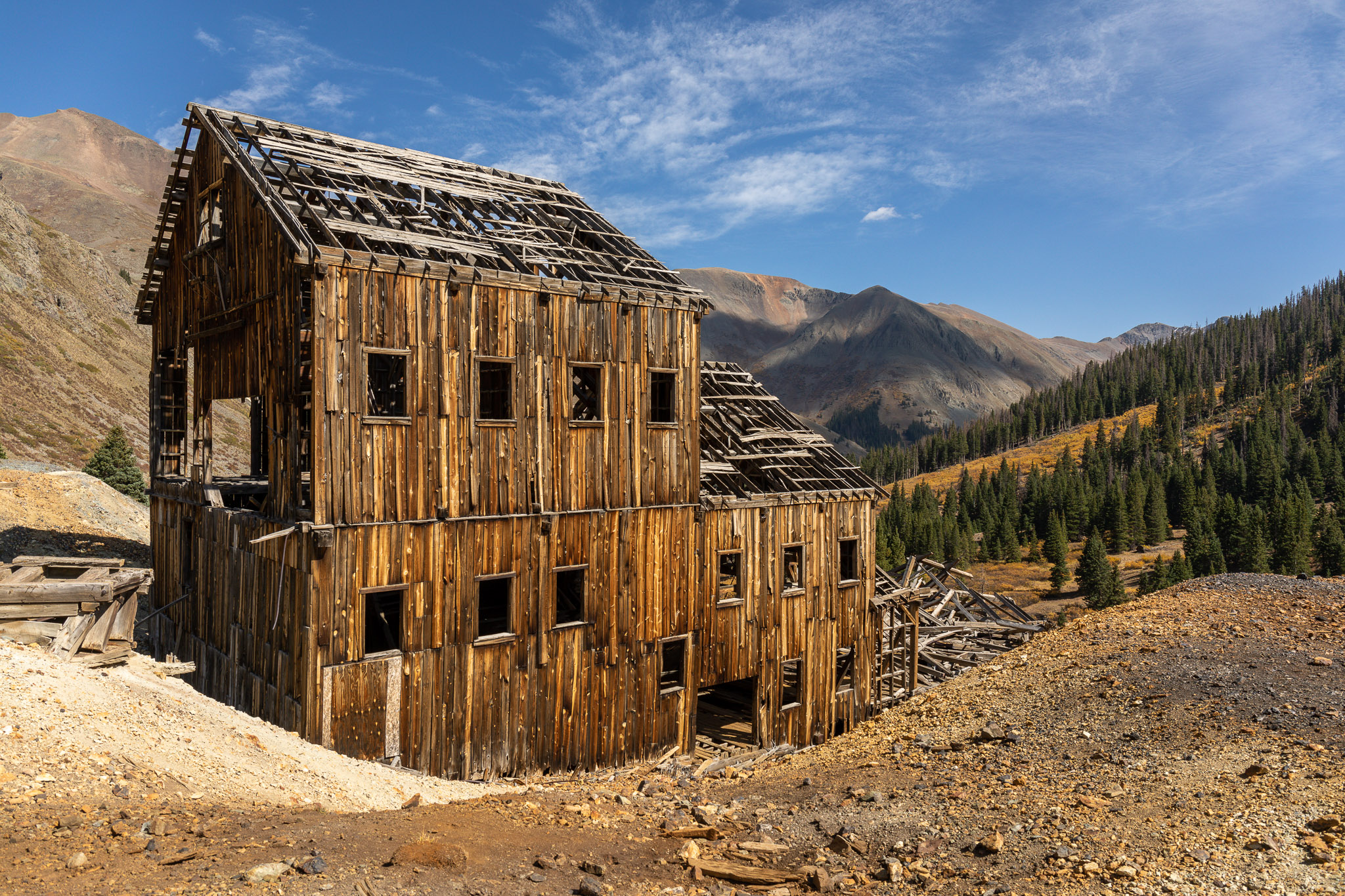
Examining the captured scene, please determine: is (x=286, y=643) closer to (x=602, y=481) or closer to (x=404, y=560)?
(x=404, y=560)

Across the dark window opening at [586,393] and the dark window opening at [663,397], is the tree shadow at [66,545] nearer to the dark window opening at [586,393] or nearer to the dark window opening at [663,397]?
the dark window opening at [586,393]

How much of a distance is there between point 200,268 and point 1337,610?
3027cm

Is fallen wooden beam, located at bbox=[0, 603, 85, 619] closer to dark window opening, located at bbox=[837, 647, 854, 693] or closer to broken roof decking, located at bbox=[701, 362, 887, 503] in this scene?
broken roof decking, located at bbox=[701, 362, 887, 503]

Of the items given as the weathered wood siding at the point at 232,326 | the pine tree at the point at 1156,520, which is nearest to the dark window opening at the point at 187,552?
the weathered wood siding at the point at 232,326

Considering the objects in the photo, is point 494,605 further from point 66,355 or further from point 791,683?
point 66,355

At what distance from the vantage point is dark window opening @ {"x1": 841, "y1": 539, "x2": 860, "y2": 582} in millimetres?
25578

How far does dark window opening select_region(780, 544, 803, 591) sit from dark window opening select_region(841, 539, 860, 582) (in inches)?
66.0

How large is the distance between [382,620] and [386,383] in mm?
8317

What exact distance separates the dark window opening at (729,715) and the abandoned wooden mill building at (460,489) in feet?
0.61

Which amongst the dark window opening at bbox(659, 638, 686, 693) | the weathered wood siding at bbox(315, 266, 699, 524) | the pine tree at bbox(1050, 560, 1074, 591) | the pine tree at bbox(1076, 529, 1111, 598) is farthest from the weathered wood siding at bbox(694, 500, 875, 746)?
the pine tree at bbox(1050, 560, 1074, 591)

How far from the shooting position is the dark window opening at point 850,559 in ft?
83.9

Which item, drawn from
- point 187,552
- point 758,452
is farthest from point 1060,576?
point 187,552

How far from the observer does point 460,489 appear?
16984mm

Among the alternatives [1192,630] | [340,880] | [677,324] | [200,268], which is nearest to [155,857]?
[340,880]
